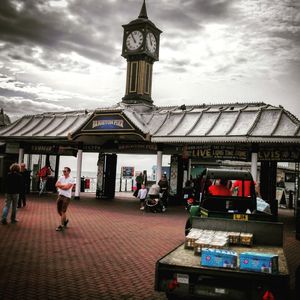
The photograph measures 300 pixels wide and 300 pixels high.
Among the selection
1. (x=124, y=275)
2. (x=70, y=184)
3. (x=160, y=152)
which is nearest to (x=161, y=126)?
(x=160, y=152)

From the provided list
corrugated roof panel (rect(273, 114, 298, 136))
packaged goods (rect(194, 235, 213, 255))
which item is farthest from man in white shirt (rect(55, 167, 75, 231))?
corrugated roof panel (rect(273, 114, 298, 136))

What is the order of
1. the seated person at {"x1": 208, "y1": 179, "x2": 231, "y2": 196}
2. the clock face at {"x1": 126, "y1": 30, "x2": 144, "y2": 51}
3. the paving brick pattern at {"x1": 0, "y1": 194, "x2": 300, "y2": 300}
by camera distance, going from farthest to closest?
the clock face at {"x1": 126, "y1": 30, "x2": 144, "y2": 51} → the seated person at {"x1": 208, "y1": 179, "x2": 231, "y2": 196} → the paving brick pattern at {"x1": 0, "y1": 194, "x2": 300, "y2": 300}

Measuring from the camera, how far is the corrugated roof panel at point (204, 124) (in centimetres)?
1891

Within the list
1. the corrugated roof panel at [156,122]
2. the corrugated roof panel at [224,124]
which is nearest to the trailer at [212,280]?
the corrugated roof panel at [224,124]

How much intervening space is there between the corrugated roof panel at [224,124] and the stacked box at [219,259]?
13612 mm

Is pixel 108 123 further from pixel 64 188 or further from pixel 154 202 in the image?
pixel 64 188

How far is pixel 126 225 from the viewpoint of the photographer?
1358 centimetres

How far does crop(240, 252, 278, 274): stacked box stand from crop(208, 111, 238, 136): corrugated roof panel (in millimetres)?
13657

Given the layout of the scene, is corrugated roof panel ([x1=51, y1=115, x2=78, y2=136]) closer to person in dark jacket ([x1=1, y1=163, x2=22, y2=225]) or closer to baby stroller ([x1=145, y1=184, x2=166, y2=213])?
baby stroller ([x1=145, y1=184, x2=166, y2=213])

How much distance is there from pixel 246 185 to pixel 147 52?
19.6 metres

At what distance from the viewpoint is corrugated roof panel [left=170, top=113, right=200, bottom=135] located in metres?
19.7

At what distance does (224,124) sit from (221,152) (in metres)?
1.53

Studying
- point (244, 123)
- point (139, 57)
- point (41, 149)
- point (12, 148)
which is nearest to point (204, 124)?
point (244, 123)

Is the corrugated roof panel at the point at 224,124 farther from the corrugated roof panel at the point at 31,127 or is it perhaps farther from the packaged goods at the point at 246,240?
the corrugated roof panel at the point at 31,127
